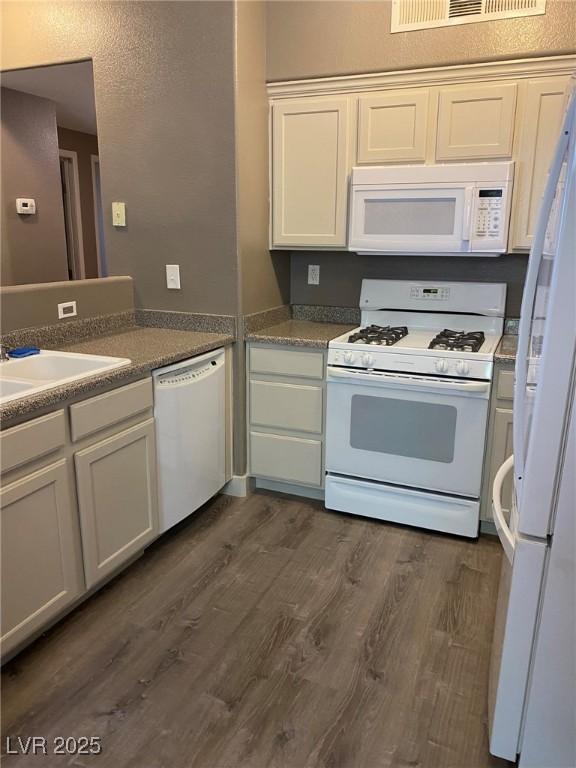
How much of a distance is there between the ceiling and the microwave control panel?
2.08 meters

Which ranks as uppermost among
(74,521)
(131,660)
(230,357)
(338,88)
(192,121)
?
(338,88)

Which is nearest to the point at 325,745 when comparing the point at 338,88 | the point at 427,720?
the point at 427,720

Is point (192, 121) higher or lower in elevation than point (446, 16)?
lower

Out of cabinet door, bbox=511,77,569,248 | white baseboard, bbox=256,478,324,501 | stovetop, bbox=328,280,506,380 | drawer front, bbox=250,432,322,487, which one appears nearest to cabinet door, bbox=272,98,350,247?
stovetop, bbox=328,280,506,380

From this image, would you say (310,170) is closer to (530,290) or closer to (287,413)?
(287,413)

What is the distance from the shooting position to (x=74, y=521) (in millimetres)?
1928

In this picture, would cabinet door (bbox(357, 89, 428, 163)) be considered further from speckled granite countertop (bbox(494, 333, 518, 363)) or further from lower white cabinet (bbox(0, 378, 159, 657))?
lower white cabinet (bbox(0, 378, 159, 657))

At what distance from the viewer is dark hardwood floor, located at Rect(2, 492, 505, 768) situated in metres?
1.55

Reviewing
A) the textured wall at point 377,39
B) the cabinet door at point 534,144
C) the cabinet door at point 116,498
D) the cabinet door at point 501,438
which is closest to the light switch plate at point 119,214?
the textured wall at point 377,39

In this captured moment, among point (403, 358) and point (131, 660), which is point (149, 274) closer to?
point (403, 358)

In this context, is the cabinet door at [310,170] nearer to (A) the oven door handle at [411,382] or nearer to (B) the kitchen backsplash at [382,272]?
(B) the kitchen backsplash at [382,272]

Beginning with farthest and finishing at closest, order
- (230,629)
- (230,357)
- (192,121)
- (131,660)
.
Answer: (230,357) < (192,121) < (230,629) < (131,660)

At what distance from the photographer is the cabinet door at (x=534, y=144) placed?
7.91 ft

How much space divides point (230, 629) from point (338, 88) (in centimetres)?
253
